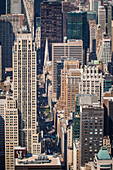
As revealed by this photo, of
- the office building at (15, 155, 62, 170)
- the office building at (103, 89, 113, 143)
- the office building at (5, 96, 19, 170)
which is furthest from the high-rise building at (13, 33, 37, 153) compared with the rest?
the office building at (15, 155, 62, 170)

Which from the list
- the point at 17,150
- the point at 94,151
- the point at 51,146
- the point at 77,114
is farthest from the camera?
the point at 51,146

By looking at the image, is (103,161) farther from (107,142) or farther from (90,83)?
(90,83)

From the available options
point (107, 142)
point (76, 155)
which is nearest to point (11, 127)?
point (76, 155)

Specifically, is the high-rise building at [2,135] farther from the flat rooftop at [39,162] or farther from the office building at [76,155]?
the flat rooftop at [39,162]

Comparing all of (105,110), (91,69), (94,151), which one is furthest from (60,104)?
(94,151)

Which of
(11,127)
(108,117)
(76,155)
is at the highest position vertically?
(108,117)

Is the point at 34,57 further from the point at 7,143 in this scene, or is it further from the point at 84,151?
the point at 84,151

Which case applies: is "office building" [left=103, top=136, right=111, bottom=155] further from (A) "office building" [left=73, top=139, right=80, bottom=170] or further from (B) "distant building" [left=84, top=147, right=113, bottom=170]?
(B) "distant building" [left=84, top=147, right=113, bottom=170]
